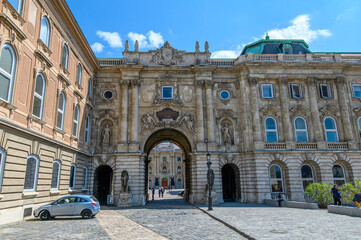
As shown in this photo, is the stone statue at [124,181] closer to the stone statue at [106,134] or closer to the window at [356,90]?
the stone statue at [106,134]

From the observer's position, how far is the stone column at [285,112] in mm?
28414

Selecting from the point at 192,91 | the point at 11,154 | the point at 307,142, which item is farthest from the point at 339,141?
the point at 11,154

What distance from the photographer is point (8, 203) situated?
544 inches

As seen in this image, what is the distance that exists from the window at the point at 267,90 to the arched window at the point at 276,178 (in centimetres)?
776

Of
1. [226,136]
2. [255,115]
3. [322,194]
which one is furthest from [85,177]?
[322,194]

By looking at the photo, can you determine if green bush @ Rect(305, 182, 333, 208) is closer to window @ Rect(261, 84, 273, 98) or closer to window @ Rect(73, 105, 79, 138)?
window @ Rect(261, 84, 273, 98)

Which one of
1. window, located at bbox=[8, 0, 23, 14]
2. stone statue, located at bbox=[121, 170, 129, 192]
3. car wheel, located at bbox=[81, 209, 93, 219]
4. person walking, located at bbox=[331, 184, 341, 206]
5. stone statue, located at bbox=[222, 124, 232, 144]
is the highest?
window, located at bbox=[8, 0, 23, 14]

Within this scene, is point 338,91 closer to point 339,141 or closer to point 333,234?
point 339,141

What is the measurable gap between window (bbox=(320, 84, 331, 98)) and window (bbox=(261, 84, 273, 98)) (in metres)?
5.67

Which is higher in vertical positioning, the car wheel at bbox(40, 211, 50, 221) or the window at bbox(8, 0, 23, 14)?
the window at bbox(8, 0, 23, 14)

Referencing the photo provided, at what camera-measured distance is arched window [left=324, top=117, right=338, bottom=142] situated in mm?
29391

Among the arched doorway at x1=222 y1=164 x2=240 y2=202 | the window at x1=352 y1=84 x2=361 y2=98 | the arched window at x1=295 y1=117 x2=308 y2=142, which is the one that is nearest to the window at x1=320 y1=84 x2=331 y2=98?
the window at x1=352 y1=84 x2=361 y2=98

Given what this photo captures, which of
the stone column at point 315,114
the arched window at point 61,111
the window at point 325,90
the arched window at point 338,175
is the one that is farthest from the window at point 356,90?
the arched window at point 61,111

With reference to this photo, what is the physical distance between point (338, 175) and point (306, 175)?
3.39 metres
